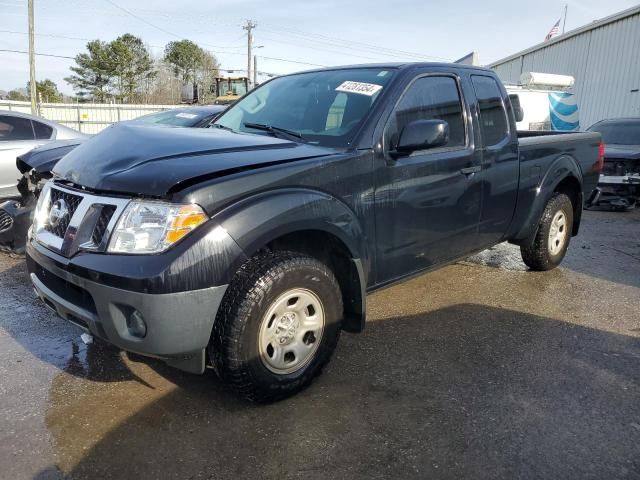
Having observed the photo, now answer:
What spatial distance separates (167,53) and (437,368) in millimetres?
58589

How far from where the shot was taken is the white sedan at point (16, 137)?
7418 mm

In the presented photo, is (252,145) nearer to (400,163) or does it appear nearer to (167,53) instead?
(400,163)

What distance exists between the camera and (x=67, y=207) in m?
2.74

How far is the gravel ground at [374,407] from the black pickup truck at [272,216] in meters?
0.33

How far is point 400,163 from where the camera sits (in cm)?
329

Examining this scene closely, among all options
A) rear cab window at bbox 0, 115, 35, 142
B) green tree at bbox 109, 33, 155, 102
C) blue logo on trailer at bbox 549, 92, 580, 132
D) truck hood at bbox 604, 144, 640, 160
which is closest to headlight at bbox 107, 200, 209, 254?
rear cab window at bbox 0, 115, 35, 142

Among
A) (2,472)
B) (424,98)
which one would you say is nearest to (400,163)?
(424,98)

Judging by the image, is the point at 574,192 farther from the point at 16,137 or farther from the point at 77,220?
the point at 16,137

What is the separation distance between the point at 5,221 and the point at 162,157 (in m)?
3.07

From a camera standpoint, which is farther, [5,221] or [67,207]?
[5,221]

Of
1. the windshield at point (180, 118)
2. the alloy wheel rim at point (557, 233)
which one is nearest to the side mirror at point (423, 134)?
the alloy wheel rim at point (557, 233)

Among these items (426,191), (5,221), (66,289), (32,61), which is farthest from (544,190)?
→ (32,61)

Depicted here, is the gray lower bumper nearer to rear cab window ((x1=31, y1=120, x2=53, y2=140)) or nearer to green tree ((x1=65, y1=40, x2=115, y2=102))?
rear cab window ((x1=31, y1=120, x2=53, y2=140))

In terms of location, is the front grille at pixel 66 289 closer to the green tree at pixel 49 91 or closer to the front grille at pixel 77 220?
the front grille at pixel 77 220
